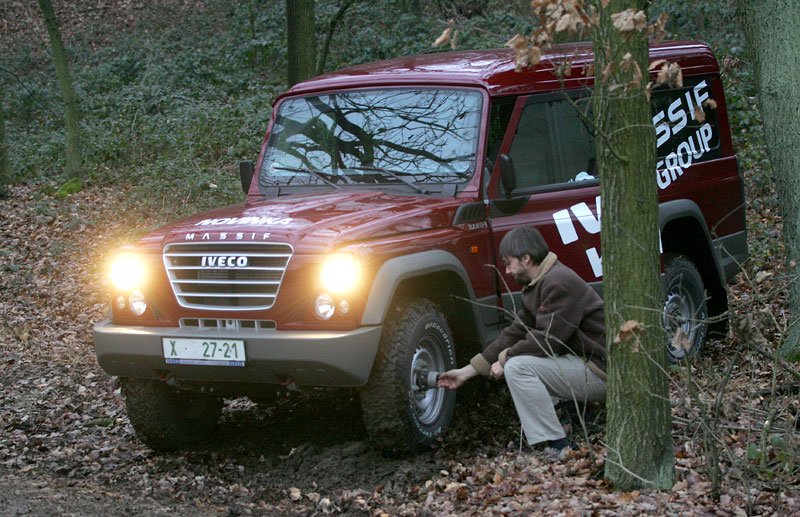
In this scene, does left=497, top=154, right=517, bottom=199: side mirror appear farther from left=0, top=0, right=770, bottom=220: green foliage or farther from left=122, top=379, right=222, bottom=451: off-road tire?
left=0, top=0, right=770, bottom=220: green foliage

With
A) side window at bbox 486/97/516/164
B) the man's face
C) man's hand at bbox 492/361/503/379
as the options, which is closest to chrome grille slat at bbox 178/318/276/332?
man's hand at bbox 492/361/503/379

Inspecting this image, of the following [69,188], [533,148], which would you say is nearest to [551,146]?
[533,148]

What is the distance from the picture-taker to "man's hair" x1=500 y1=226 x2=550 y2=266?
5531 millimetres

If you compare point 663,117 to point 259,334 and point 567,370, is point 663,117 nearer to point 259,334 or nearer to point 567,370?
point 567,370

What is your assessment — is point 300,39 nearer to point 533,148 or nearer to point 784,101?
point 533,148

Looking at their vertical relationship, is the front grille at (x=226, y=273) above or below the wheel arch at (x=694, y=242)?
above

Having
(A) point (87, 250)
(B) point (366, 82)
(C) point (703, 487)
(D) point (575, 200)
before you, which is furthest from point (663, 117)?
(A) point (87, 250)

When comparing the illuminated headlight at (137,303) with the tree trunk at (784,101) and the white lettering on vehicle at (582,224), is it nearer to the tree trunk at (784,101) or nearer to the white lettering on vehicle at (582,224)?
the white lettering on vehicle at (582,224)

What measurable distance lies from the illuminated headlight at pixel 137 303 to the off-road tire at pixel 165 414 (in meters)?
0.51

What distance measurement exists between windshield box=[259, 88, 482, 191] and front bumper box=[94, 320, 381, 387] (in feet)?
4.85

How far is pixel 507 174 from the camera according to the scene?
6020mm

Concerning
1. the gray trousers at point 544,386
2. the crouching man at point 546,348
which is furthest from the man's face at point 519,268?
the gray trousers at point 544,386

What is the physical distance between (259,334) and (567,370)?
174cm

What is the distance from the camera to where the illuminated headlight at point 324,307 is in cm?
514
